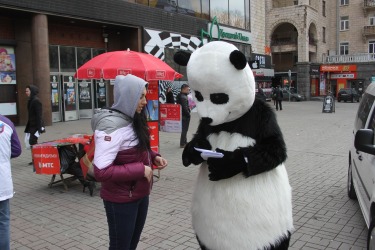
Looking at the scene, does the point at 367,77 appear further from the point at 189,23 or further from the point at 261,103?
the point at 261,103

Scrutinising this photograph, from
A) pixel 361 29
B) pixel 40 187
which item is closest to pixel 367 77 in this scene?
pixel 361 29

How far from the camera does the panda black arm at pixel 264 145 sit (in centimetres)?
219

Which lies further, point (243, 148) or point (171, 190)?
point (171, 190)

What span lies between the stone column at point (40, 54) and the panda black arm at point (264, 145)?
49.2 feet

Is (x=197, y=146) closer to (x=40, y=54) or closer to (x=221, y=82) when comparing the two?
(x=221, y=82)

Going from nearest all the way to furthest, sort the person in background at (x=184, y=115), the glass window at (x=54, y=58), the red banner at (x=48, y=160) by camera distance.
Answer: the red banner at (x=48, y=160)
the person in background at (x=184, y=115)
the glass window at (x=54, y=58)

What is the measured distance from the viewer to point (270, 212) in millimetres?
2260

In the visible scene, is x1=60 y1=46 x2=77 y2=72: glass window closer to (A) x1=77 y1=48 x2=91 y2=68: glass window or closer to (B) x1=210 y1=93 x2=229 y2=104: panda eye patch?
(A) x1=77 y1=48 x2=91 y2=68: glass window

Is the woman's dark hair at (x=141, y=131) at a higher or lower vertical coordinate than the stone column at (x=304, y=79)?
lower

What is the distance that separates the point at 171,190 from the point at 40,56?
11886 mm

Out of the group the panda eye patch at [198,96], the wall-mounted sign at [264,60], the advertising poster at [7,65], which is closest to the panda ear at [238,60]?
the panda eye patch at [198,96]

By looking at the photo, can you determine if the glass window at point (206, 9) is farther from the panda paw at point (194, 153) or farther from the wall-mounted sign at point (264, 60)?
the panda paw at point (194, 153)

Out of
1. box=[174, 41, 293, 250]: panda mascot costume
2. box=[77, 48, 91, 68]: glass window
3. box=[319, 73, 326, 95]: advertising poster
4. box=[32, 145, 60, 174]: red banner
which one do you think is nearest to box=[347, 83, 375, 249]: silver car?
box=[174, 41, 293, 250]: panda mascot costume

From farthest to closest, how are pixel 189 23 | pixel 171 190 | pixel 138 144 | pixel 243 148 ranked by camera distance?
pixel 189 23 → pixel 171 190 → pixel 138 144 → pixel 243 148
